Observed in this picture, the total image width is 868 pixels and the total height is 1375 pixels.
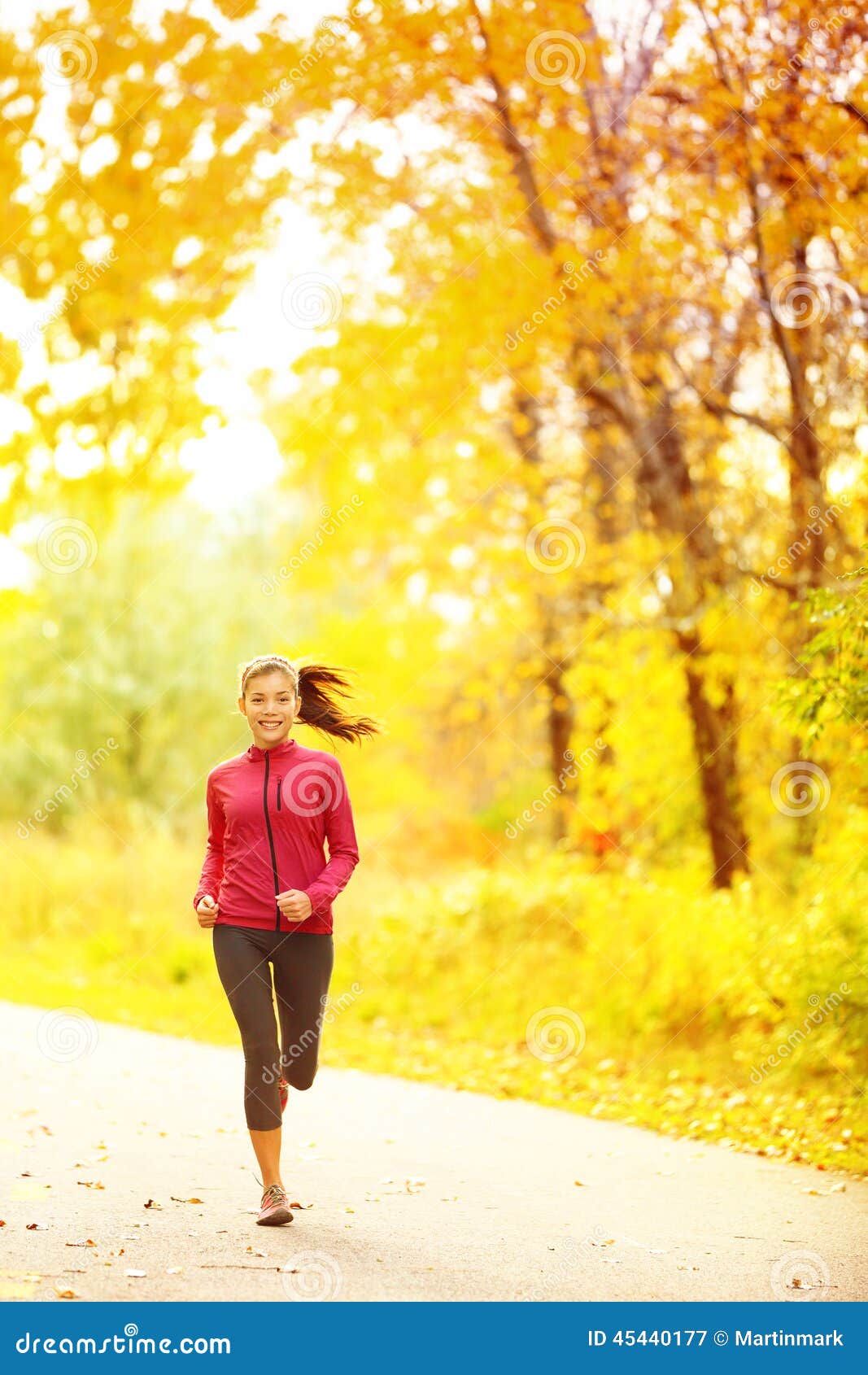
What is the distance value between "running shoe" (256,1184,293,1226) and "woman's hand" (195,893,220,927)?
1.02m

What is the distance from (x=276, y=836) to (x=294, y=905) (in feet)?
0.99

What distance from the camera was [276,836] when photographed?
18.5 ft

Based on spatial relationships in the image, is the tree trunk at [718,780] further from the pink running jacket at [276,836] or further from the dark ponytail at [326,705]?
the pink running jacket at [276,836]

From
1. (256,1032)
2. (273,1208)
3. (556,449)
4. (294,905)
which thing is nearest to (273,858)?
(294,905)

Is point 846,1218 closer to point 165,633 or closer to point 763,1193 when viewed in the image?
point 763,1193

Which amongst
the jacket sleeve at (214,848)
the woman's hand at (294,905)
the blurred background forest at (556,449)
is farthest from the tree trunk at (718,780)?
the woman's hand at (294,905)

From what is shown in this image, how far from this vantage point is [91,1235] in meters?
5.36

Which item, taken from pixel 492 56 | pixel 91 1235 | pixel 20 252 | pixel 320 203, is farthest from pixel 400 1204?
pixel 20 252

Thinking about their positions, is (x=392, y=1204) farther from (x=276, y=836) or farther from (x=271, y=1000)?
(x=276, y=836)

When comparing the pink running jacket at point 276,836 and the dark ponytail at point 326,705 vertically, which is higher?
the dark ponytail at point 326,705

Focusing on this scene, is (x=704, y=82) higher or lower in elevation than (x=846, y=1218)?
higher

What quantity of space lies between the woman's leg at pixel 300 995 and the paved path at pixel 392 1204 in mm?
Answer: 602

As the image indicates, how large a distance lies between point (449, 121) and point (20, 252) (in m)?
5.66

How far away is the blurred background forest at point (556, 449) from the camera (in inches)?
399
